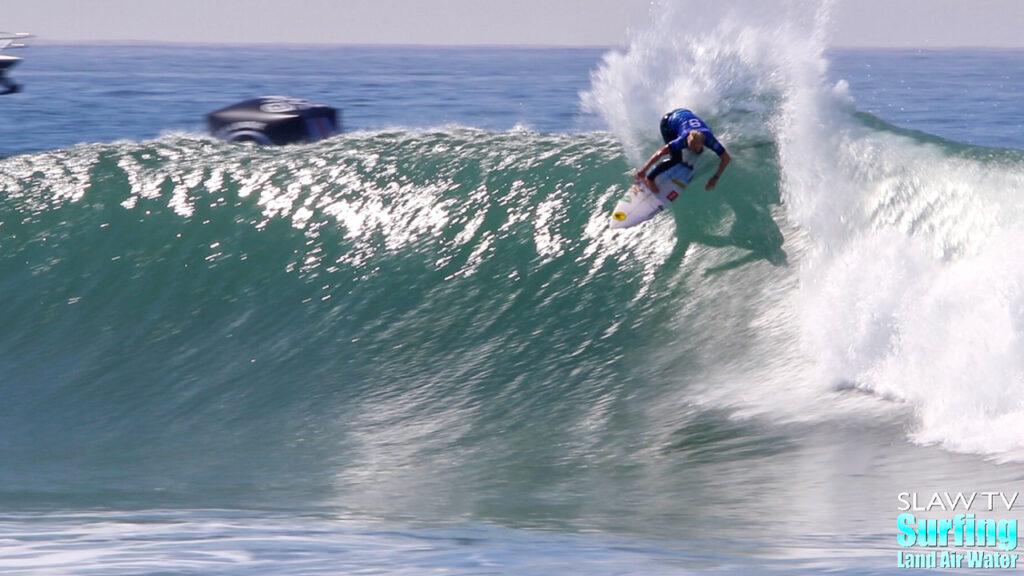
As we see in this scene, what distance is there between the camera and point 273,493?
7398 mm

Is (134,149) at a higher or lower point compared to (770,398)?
higher

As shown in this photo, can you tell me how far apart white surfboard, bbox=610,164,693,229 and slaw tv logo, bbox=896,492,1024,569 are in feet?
15.9

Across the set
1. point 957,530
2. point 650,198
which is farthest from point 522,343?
point 957,530

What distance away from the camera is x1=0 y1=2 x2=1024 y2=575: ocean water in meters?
6.17

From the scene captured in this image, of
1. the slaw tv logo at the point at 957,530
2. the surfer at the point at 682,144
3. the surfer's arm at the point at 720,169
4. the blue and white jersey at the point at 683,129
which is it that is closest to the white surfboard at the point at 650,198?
the surfer at the point at 682,144

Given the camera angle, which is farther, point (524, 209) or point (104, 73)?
point (104, 73)

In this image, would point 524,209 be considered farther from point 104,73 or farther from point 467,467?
point 104,73

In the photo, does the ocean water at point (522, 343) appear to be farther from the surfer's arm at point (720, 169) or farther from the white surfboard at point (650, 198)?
the surfer's arm at point (720, 169)

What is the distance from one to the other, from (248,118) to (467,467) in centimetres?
1096

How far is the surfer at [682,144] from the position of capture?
10.4 meters

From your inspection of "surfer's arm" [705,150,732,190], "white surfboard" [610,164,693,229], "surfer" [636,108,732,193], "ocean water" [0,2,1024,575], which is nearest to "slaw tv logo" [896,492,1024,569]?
"ocean water" [0,2,1024,575]

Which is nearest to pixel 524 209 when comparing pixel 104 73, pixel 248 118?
pixel 248 118

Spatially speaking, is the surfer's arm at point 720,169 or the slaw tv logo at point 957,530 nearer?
the slaw tv logo at point 957,530

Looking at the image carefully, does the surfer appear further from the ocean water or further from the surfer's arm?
the ocean water
